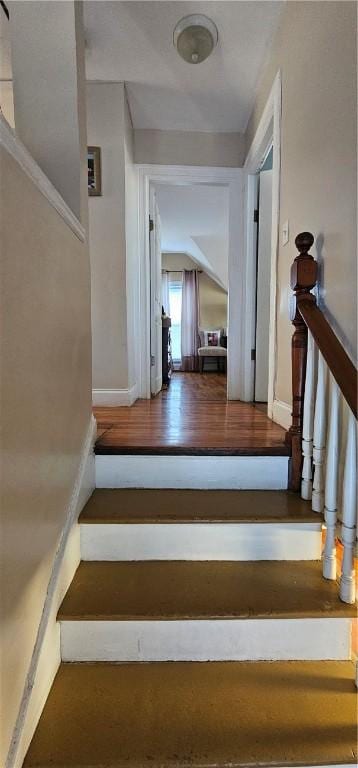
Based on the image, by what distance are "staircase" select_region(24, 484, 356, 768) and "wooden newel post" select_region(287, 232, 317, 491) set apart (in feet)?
0.52

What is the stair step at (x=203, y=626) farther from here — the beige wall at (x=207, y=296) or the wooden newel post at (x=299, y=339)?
the beige wall at (x=207, y=296)

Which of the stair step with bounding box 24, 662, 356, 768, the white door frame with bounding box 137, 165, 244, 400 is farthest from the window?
the stair step with bounding box 24, 662, 356, 768

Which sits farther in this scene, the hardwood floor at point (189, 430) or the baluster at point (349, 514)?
the hardwood floor at point (189, 430)

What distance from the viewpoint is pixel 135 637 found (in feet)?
3.48

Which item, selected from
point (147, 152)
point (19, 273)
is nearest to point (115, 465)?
point (19, 273)

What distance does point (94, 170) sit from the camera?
2561mm

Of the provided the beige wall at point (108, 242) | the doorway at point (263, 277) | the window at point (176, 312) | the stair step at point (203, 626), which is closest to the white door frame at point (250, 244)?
the doorway at point (263, 277)

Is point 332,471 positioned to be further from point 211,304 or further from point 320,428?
point 211,304

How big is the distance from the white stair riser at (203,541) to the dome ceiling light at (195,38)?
8.44ft

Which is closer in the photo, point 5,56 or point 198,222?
point 5,56

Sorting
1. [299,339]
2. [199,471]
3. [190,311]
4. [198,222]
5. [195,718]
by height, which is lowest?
[195,718]

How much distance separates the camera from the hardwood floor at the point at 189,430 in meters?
1.53

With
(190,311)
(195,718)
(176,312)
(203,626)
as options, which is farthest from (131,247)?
(176,312)

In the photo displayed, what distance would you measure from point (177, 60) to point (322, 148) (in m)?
1.49
